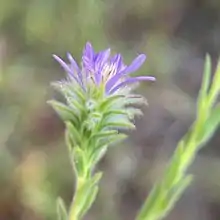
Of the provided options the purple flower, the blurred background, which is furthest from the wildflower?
the blurred background

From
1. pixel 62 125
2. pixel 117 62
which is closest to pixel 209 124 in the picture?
pixel 117 62

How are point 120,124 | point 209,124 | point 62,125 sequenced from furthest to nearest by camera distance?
point 62,125 < point 209,124 < point 120,124

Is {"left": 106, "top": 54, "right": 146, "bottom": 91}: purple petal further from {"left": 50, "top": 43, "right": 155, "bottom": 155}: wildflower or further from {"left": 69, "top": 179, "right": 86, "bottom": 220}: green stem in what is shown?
{"left": 69, "top": 179, "right": 86, "bottom": 220}: green stem

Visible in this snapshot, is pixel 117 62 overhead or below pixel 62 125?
below

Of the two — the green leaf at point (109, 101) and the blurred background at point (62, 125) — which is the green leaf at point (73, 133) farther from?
the blurred background at point (62, 125)

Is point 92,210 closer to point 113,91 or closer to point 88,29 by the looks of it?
point 88,29

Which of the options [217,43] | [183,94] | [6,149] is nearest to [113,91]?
[6,149]

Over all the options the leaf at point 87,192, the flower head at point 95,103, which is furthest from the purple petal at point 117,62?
the leaf at point 87,192

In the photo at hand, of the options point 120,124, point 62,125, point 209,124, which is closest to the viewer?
point 120,124

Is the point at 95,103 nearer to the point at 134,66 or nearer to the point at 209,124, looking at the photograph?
the point at 134,66
